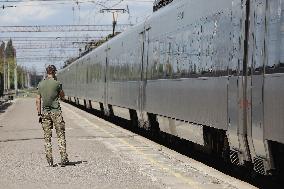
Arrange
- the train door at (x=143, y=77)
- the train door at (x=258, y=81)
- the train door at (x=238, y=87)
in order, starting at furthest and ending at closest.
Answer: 1. the train door at (x=143, y=77)
2. the train door at (x=238, y=87)
3. the train door at (x=258, y=81)

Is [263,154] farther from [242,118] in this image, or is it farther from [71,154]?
[71,154]

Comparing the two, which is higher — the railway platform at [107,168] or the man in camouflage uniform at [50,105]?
the man in camouflage uniform at [50,105]

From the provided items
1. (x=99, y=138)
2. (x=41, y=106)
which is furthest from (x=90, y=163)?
(x=99, y=138)

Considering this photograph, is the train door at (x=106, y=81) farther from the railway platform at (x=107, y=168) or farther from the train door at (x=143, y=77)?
the railway platform at (x=107, y=168)

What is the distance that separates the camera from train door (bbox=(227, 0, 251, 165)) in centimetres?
988

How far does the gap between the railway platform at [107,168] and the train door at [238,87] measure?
62 cm

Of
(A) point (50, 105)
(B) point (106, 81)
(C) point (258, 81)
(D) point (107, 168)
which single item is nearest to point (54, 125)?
(A) point (50, 105)

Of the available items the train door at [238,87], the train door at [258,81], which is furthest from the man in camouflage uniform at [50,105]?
the train door at [258,81]

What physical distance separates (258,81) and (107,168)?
4340 millimetres

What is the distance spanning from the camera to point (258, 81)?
30.4 feet

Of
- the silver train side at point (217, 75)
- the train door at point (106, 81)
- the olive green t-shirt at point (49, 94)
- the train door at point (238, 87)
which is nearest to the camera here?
the silver train side at point (217, 75)

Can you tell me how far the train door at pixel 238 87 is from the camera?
389 inches

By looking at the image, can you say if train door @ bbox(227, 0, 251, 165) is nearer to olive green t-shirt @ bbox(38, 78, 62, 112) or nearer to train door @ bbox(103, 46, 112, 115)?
olive green t-shirt @ bbox(38, 78, 62, 112)

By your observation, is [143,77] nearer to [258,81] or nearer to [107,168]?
[107,168]
